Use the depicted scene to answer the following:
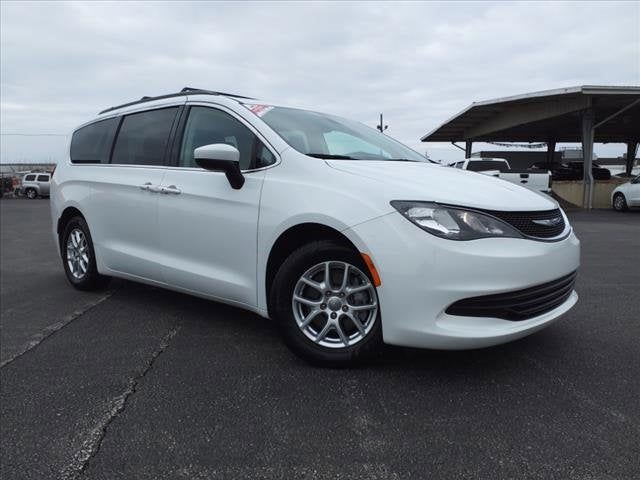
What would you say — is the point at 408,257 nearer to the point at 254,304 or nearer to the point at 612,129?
the point at 254,304

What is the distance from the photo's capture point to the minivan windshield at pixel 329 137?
361cm

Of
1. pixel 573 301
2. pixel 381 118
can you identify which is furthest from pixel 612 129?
pixel 573 301

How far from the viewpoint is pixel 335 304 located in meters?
3.11

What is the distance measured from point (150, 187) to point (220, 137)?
0.73 m

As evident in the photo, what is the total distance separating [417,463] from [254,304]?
Answer: 63.3 inches

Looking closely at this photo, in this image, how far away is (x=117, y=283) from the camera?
579 centimetres

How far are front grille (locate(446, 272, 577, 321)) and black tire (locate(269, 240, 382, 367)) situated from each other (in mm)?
479

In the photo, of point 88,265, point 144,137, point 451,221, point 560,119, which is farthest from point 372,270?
point 560,119

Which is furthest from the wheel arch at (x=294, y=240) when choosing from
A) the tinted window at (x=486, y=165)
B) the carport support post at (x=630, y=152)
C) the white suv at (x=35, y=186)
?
the carport support post at (x=630, y=152)

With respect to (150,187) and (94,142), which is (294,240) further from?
(94,142)

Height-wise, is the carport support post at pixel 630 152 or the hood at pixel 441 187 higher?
the carport support post at pixel 630 152

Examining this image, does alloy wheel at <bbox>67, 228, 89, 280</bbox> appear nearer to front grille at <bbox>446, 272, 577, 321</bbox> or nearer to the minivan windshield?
the minivan windshield

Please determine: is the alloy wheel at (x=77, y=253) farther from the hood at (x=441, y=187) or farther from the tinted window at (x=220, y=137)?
the hood at (x=441, y=187)

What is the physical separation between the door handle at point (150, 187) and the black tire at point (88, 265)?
1.09 meters
